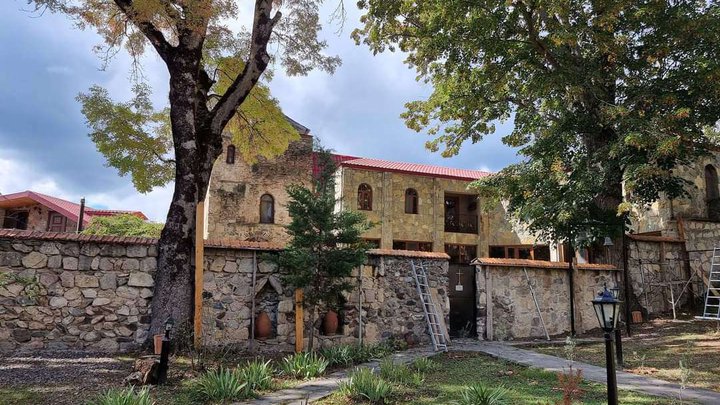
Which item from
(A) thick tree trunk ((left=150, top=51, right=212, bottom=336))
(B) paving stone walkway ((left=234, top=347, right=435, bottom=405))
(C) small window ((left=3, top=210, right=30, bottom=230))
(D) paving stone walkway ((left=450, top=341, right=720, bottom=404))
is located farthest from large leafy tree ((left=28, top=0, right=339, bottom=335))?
(C) small window ((left=3, top=210, right=30, bottom=230))

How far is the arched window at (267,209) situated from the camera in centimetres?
2223

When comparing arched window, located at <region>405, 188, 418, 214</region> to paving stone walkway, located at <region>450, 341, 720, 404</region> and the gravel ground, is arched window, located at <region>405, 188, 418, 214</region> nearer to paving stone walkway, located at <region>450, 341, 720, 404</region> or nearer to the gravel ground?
paving stone walkway, located at <region>450, 341, 720, 404</region>

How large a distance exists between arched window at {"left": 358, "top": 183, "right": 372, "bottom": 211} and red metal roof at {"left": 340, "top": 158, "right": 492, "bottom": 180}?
93 cm

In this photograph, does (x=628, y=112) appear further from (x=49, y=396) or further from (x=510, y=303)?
(x=49, y=396)

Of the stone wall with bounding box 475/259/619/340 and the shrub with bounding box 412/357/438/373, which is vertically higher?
the stone wall with bounding box 475/259/619/340

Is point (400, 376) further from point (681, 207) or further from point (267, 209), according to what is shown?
point (267, 209)

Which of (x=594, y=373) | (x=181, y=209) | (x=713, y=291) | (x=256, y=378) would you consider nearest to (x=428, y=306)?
(x=594, y=373)

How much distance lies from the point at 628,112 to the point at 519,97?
3.51 m

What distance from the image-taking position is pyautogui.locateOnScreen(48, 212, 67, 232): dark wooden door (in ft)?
73.8

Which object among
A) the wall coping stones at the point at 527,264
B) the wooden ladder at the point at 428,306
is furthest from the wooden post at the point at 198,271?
the wall coping stones at the point at 527,264

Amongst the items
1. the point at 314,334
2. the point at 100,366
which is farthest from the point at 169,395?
the point at 314,334

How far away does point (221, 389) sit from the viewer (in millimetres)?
5141

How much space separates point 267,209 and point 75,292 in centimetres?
1465

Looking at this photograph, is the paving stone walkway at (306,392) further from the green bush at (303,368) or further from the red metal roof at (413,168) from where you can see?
the red metal roof at (413,168)
